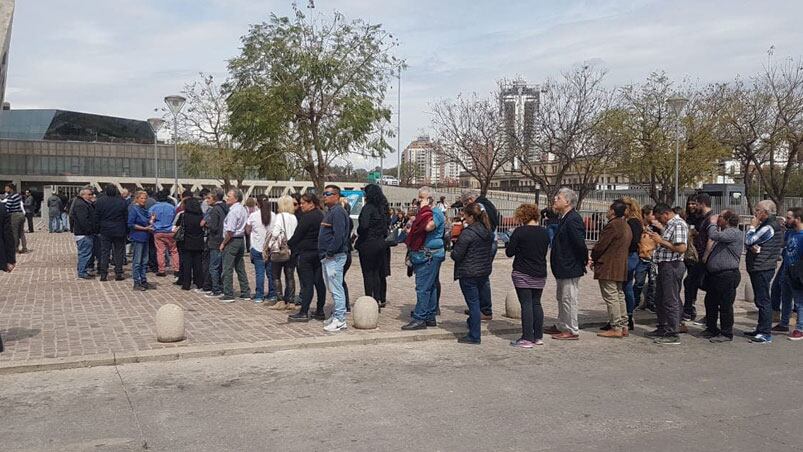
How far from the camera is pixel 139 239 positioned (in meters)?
12.6

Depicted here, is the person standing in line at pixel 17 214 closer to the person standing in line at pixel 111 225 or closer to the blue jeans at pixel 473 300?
the person standing in line at pixel 111 225

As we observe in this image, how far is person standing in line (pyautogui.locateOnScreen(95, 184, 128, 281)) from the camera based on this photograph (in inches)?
510

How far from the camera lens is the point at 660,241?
351 inches

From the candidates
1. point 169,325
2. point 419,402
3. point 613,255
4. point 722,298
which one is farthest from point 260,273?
point 722,298

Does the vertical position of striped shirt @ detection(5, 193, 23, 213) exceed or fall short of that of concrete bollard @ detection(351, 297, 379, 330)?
it exceeds it

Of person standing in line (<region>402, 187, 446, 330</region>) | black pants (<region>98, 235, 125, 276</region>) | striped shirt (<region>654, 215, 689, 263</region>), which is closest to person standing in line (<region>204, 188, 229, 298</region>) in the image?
black pants (<region>98, 235, 125, 276</region>)

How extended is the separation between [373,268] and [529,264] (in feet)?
9.73

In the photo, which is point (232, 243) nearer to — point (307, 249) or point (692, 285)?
point (307, 249)

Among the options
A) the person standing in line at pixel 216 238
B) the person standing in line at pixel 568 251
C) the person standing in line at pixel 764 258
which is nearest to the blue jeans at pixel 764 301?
the person standing in line at pixel 764 258

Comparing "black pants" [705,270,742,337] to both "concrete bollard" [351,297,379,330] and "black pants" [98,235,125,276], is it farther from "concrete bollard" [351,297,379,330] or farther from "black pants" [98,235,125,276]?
"black pants" [98,235,125,276]

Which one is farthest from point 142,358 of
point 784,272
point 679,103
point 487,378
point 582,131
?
→ point 582,131

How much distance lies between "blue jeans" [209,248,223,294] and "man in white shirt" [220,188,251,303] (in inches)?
14.2

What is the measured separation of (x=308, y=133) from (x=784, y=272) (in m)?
14.4

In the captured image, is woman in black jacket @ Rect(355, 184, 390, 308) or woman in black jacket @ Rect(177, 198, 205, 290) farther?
woman in black jacket @ Rect(177, 198, 205, 290)
